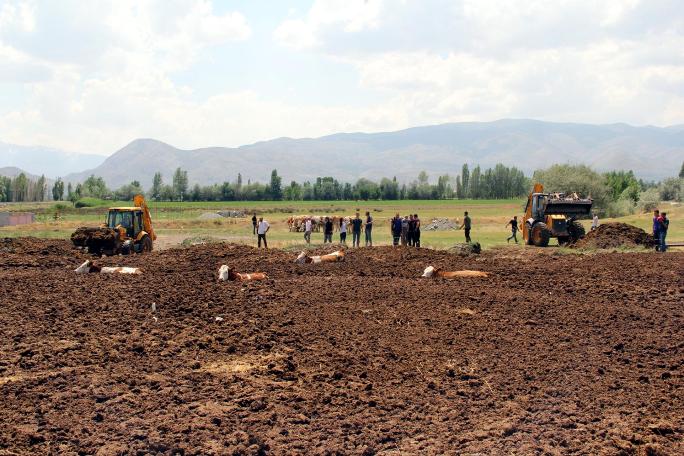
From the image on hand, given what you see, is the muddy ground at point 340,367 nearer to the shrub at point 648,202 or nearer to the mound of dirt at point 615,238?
the mound of dirt at point 615,238

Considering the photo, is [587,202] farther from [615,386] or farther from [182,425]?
[182,425]

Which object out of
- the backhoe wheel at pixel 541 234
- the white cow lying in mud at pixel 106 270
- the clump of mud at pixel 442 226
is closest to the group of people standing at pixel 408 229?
the backhoe wheel at pixel 541 234

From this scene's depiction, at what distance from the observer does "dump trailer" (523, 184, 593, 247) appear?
33.1m

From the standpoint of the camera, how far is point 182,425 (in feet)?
25.0

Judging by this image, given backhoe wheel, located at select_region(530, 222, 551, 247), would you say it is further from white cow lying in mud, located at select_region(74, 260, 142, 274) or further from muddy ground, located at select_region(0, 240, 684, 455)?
white cow lying in mud, located at select_region(74, 260, 142, 274)

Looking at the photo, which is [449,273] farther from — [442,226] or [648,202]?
[648,202]

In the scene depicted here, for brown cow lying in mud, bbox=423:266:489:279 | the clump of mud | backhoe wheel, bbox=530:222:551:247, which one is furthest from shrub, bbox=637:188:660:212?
brown cow lying in mud, bbox=423:266:489:279

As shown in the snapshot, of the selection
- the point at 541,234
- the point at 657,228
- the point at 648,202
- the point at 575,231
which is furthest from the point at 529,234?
the point at 648,202

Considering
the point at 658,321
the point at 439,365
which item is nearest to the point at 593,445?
the point at 439,365

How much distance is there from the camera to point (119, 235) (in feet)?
89.1

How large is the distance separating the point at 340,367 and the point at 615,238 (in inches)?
910

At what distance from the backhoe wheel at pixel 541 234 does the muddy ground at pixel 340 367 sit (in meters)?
14.9

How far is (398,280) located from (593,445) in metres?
11.8

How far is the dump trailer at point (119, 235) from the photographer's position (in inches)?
1057
